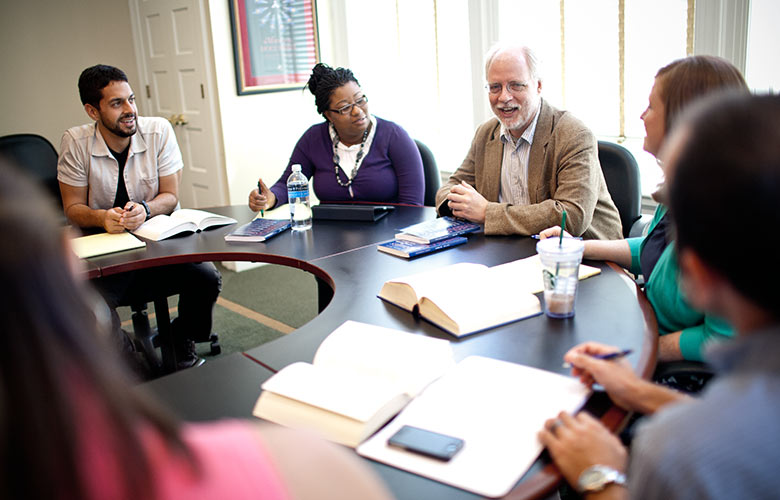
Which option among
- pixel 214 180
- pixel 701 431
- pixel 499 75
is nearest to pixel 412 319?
pixel 701 431

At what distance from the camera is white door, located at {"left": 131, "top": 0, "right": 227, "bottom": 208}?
163 inches

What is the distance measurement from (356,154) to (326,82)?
33cm

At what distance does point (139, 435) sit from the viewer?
438 millimetres

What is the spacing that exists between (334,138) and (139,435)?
2.53 meters

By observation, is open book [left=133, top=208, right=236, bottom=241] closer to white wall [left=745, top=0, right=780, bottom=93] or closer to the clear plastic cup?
the clear plastic cup

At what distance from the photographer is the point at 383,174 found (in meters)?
2.80

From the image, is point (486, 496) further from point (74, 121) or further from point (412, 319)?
point (74, 121)

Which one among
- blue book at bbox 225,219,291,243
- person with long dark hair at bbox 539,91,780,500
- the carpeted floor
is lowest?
the carpeted floor

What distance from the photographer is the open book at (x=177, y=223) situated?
2.34 meters

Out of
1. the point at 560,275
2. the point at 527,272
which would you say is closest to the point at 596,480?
the point at 560,275

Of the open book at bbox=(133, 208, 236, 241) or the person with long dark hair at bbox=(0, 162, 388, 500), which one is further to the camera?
the open book at bbox=(133, 208, 236, 241)

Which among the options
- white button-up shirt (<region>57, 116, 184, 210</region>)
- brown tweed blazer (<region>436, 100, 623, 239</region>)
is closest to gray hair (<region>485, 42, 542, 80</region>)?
brown tweed blazer (<region>436, 100, 623, 239</region>)

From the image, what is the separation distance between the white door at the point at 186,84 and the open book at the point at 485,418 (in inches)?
137

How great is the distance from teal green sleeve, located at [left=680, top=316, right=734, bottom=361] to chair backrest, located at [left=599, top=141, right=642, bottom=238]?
1.00 meters
